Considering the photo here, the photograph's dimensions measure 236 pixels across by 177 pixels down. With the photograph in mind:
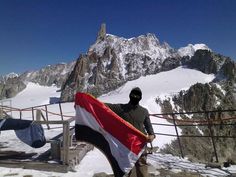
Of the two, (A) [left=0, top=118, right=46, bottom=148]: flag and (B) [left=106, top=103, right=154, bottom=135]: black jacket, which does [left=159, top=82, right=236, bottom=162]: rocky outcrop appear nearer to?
(A) [left=0, top=118, right=46, bottom=148]: flag

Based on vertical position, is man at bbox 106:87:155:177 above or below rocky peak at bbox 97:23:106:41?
below

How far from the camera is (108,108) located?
5992 millimetres

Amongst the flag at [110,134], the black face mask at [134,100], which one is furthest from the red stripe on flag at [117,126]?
the black face mask at [134,100]

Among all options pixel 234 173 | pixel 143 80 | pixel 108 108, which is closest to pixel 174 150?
pixel 234 173

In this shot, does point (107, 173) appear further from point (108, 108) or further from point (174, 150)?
point (174, 150)

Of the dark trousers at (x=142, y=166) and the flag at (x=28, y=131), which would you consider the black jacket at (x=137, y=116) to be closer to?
the dark trousers at (x=142, y=166)

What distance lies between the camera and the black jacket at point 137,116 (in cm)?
548

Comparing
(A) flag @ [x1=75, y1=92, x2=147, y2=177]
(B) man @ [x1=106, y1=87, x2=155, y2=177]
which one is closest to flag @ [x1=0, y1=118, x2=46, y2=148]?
(A) flag @ [x1=75, y1=92, x2=147, y2=177]

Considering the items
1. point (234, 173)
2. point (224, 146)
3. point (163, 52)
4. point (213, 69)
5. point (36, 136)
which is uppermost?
point (163, 52)

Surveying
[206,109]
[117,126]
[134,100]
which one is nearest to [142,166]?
[117,126]

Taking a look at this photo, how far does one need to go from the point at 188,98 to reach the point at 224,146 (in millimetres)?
6269

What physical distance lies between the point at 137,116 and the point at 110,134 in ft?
2.36

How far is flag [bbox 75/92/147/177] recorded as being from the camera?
220 inches

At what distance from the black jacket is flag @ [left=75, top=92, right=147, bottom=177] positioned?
0.08 m
